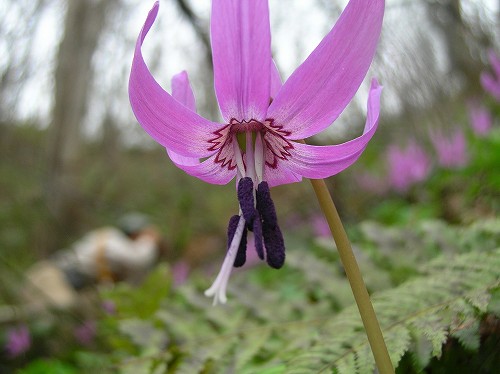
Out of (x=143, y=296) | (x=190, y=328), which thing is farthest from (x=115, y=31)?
(x=190, y=328)

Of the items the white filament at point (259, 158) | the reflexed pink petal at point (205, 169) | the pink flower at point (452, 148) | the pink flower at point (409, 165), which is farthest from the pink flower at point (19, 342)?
the white filament at point (259, 158)

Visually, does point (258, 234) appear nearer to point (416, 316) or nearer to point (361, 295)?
point (361, 295)

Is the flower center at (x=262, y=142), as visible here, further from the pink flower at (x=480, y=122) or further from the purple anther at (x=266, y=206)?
the pink flower at (x=480, y=122)

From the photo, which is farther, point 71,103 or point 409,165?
point 71,103

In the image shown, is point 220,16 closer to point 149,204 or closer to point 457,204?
point 457,204

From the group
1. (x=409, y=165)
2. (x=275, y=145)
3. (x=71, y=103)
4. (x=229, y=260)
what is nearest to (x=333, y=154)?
(x=275, y=145)
